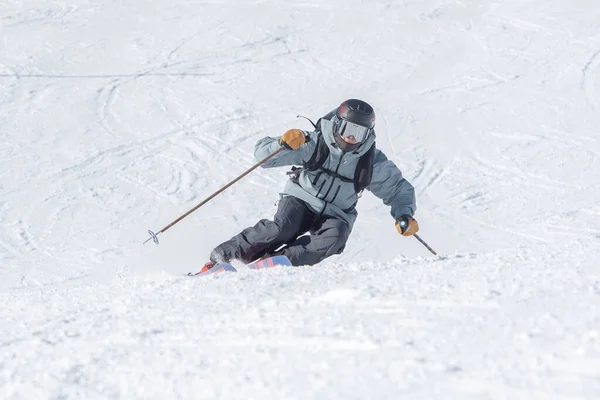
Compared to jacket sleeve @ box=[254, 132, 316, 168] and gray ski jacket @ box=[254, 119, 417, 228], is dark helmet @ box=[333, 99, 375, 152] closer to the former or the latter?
gray ski jacket @ box=[254, 119, 417, 228]

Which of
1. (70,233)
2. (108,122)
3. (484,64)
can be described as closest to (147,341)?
(70,233)

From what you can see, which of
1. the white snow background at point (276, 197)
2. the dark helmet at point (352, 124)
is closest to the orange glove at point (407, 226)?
the white snow background at point (276, 197)

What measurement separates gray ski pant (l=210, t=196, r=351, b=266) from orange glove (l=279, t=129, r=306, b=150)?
51 centimetres

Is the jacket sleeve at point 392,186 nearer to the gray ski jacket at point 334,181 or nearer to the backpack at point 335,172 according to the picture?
the gray ski jacket at point 334,181

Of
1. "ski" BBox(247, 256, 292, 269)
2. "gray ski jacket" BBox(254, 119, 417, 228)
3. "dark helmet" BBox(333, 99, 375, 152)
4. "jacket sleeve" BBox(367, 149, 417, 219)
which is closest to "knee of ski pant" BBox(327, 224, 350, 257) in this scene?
"gray ski jacket" BBox(254, 119, 417, 228)

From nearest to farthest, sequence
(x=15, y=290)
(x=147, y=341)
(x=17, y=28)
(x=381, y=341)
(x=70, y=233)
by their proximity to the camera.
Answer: (x=381, y=341), (x=147, y=341), (x=15, y=290), (x=70, y=233), (x=17, y=28)

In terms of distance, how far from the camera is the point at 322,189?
18.3ft

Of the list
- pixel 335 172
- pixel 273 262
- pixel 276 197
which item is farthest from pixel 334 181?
pixel 276 197

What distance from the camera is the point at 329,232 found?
545 centimetres

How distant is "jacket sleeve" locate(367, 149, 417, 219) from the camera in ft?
18.7

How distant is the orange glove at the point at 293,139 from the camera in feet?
17.3

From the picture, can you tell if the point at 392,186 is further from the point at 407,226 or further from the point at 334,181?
the point at 334,181

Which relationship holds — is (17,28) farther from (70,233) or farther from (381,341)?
(381,341)

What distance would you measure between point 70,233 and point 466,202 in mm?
4372
